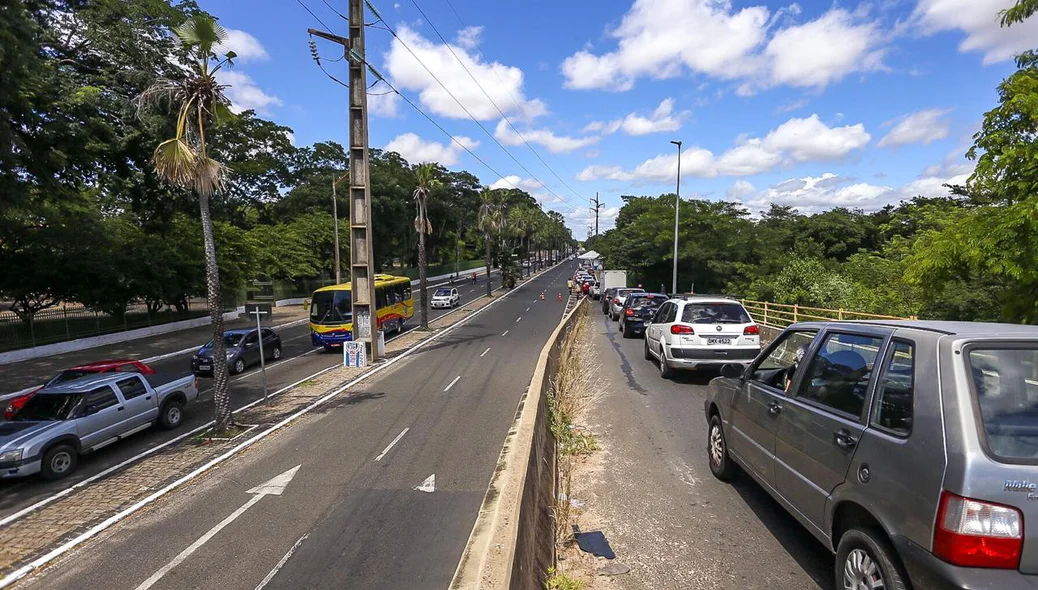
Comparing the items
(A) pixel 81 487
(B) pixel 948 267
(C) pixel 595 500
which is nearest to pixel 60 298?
(A) pixel 81 487

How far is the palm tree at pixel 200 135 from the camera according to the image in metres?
10.2

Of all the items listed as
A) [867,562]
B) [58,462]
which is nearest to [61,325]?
[58,462]

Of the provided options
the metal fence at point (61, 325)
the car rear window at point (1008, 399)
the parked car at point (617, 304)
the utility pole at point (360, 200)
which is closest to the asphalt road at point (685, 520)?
the car rear window at point (1008, 399)

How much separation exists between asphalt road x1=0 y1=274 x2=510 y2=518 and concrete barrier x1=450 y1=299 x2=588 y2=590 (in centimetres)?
752

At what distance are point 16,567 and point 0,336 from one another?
66.2ft

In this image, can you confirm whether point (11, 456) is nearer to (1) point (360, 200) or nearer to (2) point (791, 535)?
(2) point (791, 535)

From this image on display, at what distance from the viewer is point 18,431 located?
28.6ft

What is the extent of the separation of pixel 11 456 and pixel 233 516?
4.37 m

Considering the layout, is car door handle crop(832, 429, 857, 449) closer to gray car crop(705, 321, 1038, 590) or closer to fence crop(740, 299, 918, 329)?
gray car crop(705, 321, 1038, 590)

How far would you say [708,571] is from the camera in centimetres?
424

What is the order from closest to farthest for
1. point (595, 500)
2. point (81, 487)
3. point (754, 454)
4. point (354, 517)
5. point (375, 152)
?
point (754, 454)
point (595, 500)
point (354, 517)
point (81, 487)
point (375, 152)

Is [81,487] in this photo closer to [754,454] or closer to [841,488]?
[754,454]

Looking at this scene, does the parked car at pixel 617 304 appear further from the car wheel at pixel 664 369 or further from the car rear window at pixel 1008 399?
the car rear window at pixel 1008 399

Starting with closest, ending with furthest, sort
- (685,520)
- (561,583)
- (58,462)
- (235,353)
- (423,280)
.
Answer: (561,583)
(685,520)
(58,462)
(235,353)
(423,280)
